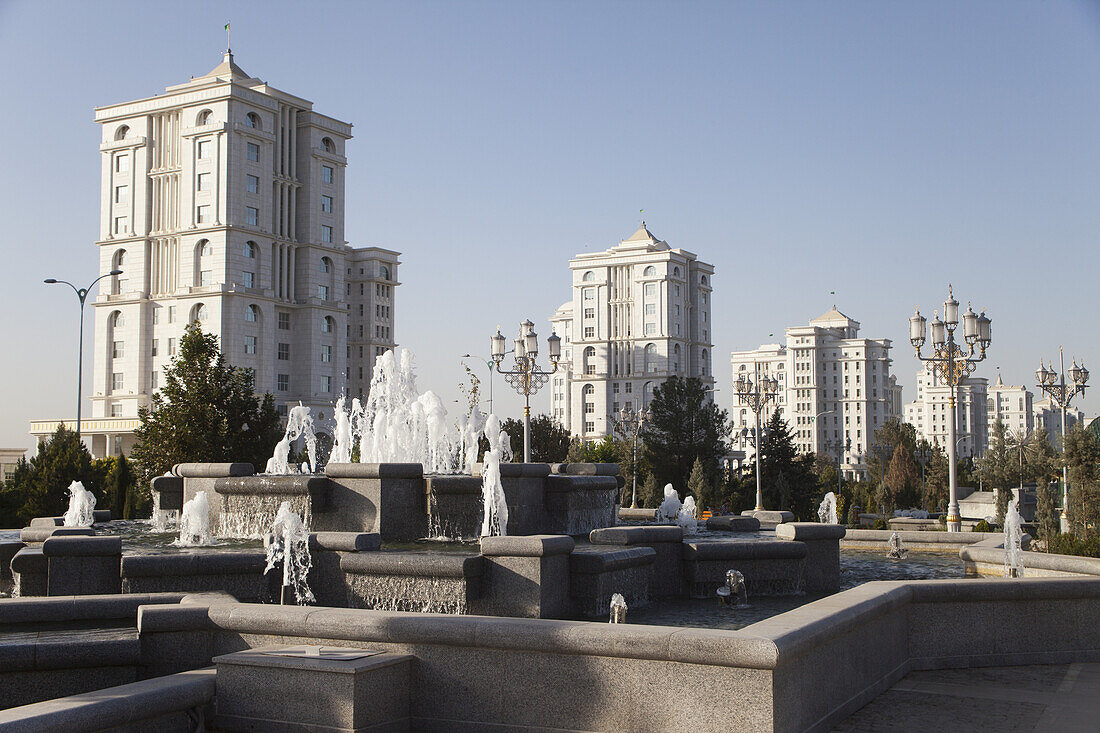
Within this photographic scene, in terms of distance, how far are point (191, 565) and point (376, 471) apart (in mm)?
3380

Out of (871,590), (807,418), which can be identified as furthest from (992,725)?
(807,418)

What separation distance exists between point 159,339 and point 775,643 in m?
77.1

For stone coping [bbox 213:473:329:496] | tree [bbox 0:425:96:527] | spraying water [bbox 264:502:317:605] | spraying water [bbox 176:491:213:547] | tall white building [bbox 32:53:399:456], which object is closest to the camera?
spraying water [bbox 264:502:317:605]

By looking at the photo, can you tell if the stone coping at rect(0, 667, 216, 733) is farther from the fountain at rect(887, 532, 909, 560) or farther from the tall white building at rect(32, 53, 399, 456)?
the tall white building at rect(32, 53, 399, 456)

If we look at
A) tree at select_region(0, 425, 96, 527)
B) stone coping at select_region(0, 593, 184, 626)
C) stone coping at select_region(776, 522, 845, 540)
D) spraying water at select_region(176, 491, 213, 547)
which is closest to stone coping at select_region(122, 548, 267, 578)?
stone coping at select_region(0, 593, 184, 626)

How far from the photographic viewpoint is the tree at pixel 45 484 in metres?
29.1

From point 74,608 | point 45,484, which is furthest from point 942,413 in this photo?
point 74,608

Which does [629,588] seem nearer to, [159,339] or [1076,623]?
[1076,623]

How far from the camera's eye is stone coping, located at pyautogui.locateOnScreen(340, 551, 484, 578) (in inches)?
405

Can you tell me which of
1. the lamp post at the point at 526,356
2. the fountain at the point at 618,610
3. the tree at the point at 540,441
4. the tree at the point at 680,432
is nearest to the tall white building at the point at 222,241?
the tree at the point at 540,441

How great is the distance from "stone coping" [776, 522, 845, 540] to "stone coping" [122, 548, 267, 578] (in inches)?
271

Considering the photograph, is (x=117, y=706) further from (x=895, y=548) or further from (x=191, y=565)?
(x=895, y=548)

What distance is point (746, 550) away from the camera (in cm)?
1277

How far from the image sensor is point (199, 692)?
7.14 metres
